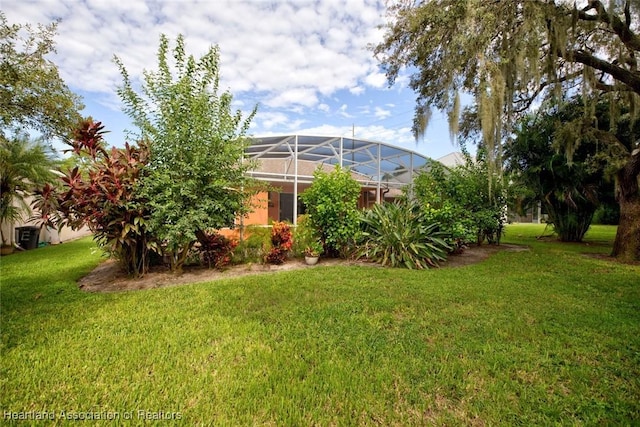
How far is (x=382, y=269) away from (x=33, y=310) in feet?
16.7

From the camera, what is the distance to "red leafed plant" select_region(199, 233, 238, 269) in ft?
17.6

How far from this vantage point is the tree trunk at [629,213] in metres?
6.16

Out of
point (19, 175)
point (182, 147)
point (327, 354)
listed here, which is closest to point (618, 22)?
point (327, 354)

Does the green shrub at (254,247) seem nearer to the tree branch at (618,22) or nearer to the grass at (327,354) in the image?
the grass at (327,354)

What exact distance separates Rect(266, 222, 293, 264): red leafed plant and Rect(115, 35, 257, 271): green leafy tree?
4.00 feet

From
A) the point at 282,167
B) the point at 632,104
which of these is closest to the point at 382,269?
the point at 632,104

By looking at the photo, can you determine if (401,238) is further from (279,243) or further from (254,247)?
(254,247)

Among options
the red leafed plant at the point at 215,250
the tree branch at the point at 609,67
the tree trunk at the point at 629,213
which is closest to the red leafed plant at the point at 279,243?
the red leafed plant at the point at 215,250

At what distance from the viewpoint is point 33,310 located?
10.7 ft

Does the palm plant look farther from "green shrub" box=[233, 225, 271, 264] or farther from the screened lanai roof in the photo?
"green shrub" box=[233, 225, 271, 264]

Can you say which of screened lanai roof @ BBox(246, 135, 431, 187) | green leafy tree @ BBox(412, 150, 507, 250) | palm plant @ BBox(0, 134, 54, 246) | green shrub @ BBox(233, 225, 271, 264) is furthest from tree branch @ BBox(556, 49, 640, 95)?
palm plant @ BBox(0, 134, 54, 246)

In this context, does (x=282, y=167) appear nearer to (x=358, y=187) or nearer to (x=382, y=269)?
(x=358, y=187)

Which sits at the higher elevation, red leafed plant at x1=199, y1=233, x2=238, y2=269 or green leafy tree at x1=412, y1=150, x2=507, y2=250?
green leafy tree at x1=412, y1=150, x2=507, y2=250

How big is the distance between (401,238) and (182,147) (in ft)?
15.0
